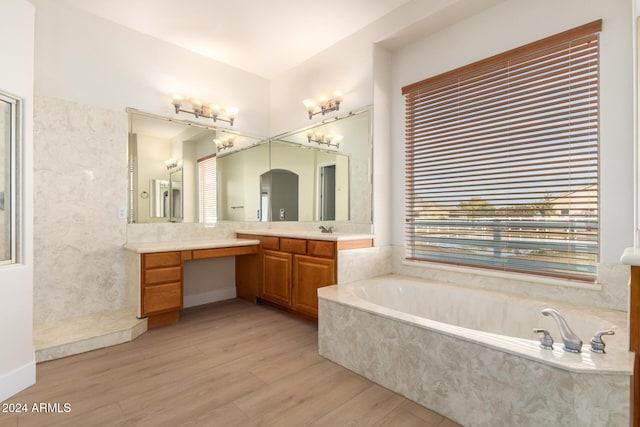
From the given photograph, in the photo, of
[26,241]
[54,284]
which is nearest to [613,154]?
[26,241]

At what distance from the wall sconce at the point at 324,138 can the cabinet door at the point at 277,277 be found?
1338 mm

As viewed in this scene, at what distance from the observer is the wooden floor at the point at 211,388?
164 centimetres

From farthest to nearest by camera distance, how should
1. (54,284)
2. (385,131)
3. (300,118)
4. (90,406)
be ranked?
1. (300,118)
2. (385,131)
3. (54,284)
4. (90,406)

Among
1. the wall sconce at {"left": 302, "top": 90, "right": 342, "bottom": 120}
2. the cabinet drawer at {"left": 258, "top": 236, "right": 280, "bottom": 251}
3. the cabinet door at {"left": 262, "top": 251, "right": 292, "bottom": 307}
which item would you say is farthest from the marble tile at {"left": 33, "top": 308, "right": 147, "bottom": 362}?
the wall sconce at {"left": 302, "top": 90, "right": 342, "bottom": 120}

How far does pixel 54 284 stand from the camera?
108 inches

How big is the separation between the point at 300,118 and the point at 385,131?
1.24 meters

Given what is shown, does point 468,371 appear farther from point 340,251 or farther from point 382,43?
point 382,43

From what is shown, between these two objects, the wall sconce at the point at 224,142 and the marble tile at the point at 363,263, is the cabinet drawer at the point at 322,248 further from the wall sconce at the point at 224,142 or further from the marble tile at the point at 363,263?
the wall sconce at the point at 224,142

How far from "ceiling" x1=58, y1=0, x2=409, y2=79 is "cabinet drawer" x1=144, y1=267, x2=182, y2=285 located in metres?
2.42

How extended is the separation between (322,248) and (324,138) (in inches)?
55.5

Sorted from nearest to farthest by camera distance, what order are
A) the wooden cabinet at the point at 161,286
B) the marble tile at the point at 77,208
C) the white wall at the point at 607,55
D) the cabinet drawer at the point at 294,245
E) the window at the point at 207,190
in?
1. the white wall at the point at 607,55
2. the marble tile at the point at 77,208
3. the wooden cabinet at the point at 161,286
4. the cabinet drawer at the point at 294,245
5. the window at the point at 207,190

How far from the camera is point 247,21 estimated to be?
305cm

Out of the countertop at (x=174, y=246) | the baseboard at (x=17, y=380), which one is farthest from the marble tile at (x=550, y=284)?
the baseboard at (x=17, y=380)

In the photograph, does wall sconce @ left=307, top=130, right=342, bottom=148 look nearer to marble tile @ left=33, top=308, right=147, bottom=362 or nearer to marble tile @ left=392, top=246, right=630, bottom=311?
marble tile @ left=392, top=246, right=630, bottom=311
